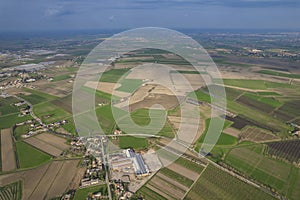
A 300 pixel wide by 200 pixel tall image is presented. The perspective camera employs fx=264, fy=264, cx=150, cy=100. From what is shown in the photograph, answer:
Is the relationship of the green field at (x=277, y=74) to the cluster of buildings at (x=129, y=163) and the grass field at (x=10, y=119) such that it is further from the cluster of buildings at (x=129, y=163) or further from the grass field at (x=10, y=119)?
the grass field at (x=10, y=119)

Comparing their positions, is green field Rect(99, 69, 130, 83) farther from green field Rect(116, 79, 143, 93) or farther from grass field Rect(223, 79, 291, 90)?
grass field Rect(223, 79, 291, 90)

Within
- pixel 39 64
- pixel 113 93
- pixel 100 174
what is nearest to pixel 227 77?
pixel 113 93

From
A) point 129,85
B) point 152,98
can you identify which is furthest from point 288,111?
point 129,85

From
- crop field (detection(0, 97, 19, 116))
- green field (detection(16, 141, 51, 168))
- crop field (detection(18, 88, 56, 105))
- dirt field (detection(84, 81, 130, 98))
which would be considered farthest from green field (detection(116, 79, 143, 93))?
green field (detection(16, 141, 51, 168))

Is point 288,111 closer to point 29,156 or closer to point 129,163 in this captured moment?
point 129,163

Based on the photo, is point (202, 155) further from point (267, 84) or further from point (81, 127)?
point (267, 84)

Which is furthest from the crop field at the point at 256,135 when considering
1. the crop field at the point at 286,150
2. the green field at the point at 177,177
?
the green field at the point at 177,177
